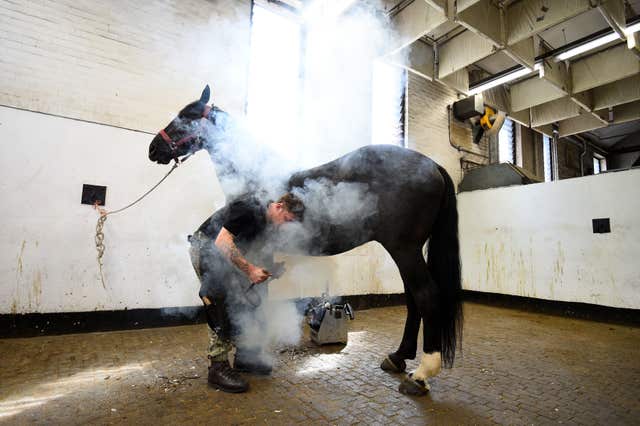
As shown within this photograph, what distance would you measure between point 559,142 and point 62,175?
34.2 ft

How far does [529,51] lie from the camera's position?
178 inches

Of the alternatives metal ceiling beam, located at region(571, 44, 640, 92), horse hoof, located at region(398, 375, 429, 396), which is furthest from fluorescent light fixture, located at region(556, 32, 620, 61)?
horse hoof, located at region(398, 375, 429, 396)

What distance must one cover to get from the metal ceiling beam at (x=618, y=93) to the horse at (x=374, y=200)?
6188 mm

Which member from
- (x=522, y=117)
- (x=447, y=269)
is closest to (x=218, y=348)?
(x=447, y=269)

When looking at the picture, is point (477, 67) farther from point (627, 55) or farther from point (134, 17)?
point (134, 17)

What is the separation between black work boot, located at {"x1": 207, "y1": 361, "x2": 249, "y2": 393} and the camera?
5.24 feet

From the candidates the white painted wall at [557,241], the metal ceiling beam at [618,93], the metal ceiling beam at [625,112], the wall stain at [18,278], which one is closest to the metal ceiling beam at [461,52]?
the white painted wall at [557,241]

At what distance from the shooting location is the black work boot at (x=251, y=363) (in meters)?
1.84

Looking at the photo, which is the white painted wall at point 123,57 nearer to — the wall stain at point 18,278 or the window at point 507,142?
the wall stain at point 18,278

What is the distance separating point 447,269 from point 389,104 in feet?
12.5

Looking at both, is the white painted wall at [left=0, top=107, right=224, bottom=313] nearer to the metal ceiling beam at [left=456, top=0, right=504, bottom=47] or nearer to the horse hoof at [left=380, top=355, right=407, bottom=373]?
the horse hoof at [left=380, top=355, right=407, bottom=373]

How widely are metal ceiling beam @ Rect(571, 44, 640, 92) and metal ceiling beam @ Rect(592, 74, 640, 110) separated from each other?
1.00 meters

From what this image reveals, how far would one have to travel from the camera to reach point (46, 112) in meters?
2.67

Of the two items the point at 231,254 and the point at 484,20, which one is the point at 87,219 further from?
the point at 484,20
